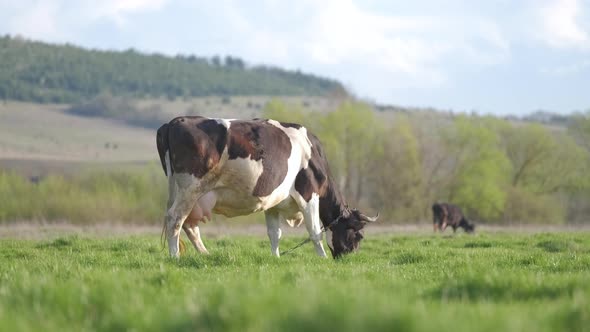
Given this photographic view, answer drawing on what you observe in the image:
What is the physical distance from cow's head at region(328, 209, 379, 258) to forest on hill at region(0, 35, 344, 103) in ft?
390

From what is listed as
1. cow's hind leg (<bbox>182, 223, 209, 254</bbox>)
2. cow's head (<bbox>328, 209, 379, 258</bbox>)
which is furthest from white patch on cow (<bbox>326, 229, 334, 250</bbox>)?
cow's hind leg (<bbox>182, 223, 209, 254</bbox>)

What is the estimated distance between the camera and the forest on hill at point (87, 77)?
139000 mm

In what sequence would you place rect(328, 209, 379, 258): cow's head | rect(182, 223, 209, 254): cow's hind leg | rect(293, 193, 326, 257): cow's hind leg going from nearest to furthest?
1. rect(182, 223, 209, 254): cow's hind leg
2. rect(293, 193, 326, 257): cow's hind leg
3. rect(328, 209, 379, 258): cow's head

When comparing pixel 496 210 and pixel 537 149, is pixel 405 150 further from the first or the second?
pixel 537 149

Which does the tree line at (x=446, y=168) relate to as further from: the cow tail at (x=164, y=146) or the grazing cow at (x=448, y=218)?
the cow tail at (x=164, y=146)

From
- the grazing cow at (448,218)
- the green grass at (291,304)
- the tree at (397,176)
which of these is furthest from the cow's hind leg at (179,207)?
the tree at (397,176)

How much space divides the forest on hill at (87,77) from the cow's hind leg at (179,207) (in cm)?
12008

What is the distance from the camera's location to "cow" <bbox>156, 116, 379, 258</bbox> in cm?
1223

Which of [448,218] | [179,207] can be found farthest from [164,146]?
[448,218]

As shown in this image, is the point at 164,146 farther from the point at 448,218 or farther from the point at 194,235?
the point at 448,218

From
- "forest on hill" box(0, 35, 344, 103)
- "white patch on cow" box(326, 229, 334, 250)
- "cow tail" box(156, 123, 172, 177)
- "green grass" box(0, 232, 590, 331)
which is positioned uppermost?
"forest on hill" box(0, 35, 344, 103)

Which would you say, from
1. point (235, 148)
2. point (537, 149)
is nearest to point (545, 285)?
point (235, 148)

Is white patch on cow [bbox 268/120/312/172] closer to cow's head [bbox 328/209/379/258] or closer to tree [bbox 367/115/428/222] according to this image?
cow's head [bbox 328/209/379/258]

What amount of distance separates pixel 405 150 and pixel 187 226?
150 feet
